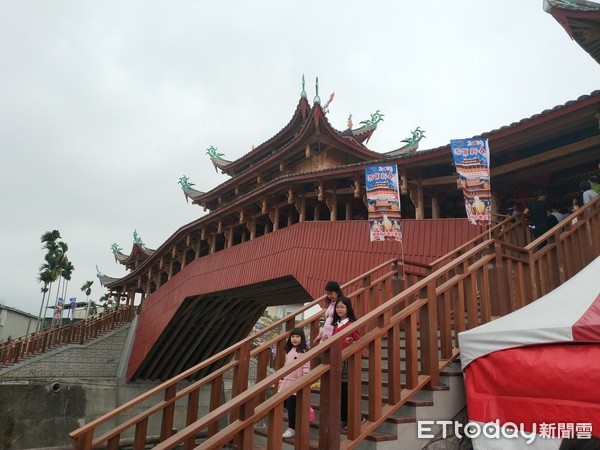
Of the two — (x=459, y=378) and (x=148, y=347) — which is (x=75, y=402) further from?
(x=459, y=378)

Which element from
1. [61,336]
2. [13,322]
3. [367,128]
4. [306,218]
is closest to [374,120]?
[367,128]

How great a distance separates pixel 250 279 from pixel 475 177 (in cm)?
814

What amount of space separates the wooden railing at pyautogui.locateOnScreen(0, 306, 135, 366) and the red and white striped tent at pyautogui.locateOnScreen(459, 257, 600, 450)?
67.9 feet

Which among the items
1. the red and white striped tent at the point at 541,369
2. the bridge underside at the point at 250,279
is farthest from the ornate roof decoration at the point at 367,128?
the red and white striped tent at the point at 541,369

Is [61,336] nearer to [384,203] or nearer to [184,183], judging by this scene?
[184,183]

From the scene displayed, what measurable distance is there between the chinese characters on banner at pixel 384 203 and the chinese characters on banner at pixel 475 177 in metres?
1.24

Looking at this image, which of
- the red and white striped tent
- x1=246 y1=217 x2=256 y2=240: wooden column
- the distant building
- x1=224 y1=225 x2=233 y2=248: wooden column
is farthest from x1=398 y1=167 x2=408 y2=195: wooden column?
the distant building

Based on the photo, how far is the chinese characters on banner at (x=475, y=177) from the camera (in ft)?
20.3

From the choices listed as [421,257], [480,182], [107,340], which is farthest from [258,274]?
[107,340]

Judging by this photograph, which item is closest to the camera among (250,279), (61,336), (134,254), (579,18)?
(579,18)

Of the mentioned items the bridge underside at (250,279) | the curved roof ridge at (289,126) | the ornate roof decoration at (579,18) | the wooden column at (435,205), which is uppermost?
the curved roof ridge at (289,126)

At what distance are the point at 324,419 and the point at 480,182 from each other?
4375 mm

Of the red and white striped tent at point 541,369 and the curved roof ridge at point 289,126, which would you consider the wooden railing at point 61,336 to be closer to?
the curved roof ridge at point 289,126

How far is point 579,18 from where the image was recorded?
23.4 ft
